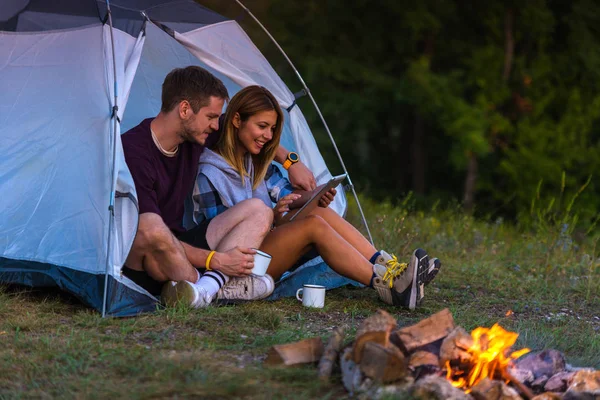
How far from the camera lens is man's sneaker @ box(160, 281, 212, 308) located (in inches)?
155

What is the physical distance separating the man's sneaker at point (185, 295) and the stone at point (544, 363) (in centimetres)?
152

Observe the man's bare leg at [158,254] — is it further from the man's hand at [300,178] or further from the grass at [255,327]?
the man's hand at [300,178]

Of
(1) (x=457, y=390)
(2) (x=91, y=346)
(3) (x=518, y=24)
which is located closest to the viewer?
(1) (x=457, y=390)

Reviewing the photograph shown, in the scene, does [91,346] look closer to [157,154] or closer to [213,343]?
[213,343]

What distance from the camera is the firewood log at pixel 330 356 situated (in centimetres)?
295

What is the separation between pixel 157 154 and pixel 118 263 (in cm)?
60

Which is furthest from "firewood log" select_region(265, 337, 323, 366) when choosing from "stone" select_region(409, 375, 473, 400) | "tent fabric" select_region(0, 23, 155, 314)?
"tent fabric" select_region(0, 23, 155, 314)

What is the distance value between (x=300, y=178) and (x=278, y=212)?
0.27m

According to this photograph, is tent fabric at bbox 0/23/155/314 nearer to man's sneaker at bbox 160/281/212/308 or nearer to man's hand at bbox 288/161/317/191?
man's sneaker at bbox 160/281/212/308

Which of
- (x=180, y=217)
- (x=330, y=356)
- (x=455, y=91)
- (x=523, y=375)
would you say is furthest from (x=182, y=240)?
(x=455, y=91)

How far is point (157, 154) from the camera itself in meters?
4.19

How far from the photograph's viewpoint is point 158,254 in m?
3.99

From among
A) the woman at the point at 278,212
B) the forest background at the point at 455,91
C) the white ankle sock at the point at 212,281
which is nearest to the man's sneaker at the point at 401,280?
the woman at the point at 278,212

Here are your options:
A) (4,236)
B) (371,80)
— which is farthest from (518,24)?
(4,236)
